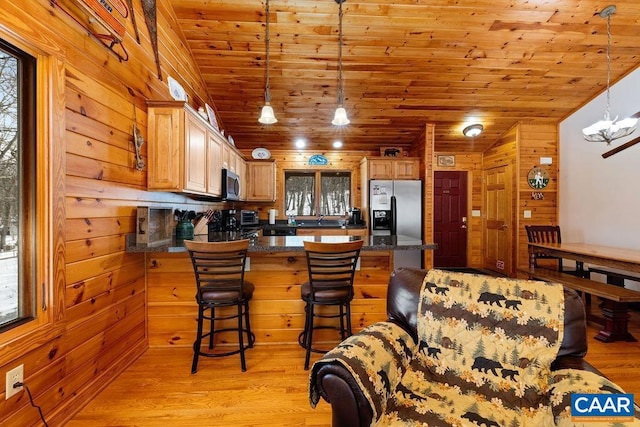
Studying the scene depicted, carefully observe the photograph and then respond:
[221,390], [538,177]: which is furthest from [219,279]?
[538,177]

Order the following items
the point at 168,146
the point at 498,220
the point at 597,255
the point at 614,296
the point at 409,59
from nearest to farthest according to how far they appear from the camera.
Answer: the point at 168,146 → the point at 614,296 → the point at 597,255 → the point at 409,59 → the point at 498,220

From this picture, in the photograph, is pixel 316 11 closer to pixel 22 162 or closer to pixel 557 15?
pixel 557 15

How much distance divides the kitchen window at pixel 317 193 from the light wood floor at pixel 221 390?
11.3ft

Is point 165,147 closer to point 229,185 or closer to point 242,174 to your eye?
point 229,185

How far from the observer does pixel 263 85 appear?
4.12m

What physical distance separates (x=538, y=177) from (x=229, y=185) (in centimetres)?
487

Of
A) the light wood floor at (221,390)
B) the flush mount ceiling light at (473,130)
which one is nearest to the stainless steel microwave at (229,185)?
the light wood floor at (221,390)

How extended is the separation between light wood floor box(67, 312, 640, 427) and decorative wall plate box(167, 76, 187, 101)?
239 cm

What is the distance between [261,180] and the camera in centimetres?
534

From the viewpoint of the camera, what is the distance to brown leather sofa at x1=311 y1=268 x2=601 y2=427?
3.51ft

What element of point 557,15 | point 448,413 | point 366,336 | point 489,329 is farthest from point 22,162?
point 557,15

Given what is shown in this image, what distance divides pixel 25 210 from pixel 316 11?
3010mm

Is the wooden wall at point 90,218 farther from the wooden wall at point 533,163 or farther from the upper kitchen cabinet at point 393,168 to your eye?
the wooden wall at point 533,163

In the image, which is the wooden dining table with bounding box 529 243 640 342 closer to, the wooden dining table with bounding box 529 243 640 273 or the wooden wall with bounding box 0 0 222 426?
the wooden dining table with bounding box 529 243 640 273
